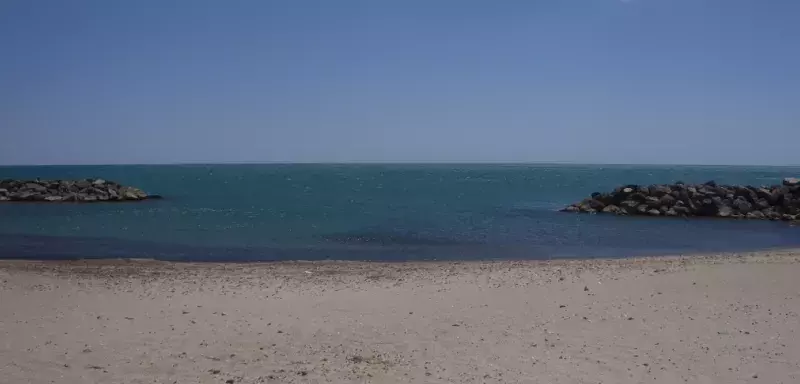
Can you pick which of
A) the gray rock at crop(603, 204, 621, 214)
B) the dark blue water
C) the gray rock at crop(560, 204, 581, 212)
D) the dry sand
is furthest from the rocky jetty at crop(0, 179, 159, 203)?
the dry sand

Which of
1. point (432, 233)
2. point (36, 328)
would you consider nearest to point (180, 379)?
point (36, 328)

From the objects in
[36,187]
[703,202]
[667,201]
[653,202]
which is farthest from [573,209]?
[36,187]

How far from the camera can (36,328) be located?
28.8ft

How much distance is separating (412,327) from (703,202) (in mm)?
32468

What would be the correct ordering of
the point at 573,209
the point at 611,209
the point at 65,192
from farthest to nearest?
the point at 65,192 → the point at 573,209 → the point at 611,209

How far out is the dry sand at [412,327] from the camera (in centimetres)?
710

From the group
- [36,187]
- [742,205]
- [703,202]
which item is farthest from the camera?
[36,187]

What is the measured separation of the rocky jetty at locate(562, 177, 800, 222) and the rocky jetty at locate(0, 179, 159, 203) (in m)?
33.9

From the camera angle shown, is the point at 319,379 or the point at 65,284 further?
the point at 65,284

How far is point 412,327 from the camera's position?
9172 mm

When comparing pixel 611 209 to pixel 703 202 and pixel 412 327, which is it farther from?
pixel 412 327

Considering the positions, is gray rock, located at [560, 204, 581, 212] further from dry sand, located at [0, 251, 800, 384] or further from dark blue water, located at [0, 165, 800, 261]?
dry sand, located at [0, 251, 800, 384]

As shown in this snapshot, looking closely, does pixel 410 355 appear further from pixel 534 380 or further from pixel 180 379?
pixel 180 379

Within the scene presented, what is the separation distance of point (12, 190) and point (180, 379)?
2009 inches
